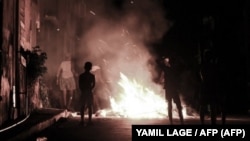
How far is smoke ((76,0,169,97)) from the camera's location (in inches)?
1103

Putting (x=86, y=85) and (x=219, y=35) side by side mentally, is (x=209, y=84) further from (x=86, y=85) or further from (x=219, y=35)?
(x=219, y=35)

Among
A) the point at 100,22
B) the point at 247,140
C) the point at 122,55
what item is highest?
the point at 100,22

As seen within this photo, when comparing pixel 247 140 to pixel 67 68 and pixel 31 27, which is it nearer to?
pixel 31 27

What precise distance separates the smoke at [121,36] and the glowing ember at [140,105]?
19.6ft

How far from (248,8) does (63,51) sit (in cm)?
915

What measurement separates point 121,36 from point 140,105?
9.69 meters

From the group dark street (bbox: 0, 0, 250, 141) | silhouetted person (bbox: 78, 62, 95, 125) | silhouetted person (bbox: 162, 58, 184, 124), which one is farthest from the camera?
silhouetted person (bbox: 78, 62, 95, 125)

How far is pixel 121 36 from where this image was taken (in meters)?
29.6

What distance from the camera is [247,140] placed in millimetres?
7047

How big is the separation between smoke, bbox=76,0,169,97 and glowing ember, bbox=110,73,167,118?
5985 millimetres

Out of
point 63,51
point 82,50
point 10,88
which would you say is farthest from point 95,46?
point 10,88

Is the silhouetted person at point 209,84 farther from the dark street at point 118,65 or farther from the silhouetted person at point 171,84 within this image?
the silhouetted person at point 171,84

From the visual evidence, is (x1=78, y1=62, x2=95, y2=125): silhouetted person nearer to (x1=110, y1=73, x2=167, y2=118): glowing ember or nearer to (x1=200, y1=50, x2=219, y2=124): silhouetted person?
(x1=200, y1=50, x2=219, y2=124): silhouetted person

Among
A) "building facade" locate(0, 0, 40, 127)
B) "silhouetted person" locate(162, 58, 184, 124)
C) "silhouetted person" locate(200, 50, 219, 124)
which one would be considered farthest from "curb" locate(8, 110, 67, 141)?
"silhouetted person" locate(200, 50, 219, 124)
